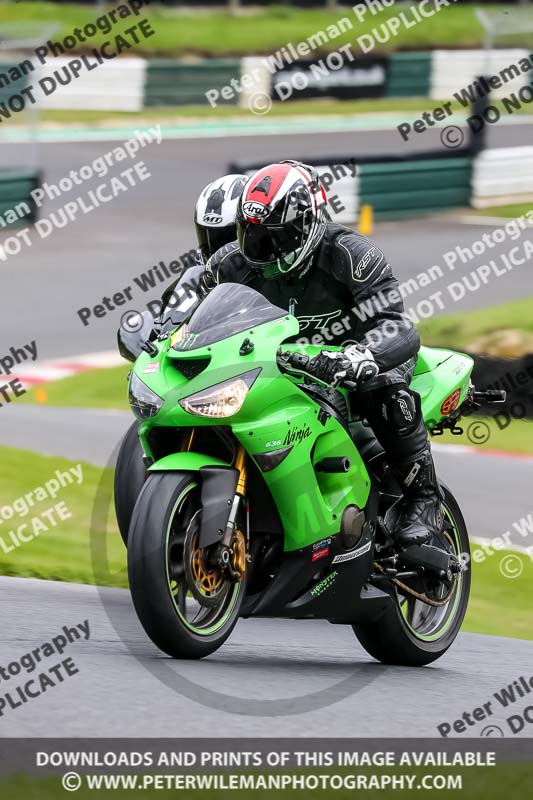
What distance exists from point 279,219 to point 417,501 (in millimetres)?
1352

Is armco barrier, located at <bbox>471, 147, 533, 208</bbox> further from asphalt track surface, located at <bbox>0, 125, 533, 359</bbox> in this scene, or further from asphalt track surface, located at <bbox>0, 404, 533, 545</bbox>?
asphalt track surface, located at <bbox>0, 404, 533, 545</bbox>

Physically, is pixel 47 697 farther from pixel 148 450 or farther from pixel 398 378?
pixel 398 378

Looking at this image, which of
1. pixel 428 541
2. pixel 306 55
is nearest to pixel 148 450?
pixel 428 541

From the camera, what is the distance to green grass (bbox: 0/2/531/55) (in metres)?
35.5

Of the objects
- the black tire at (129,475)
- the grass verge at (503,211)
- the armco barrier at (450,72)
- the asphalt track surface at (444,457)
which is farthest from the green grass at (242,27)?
the black tire at (129,475)

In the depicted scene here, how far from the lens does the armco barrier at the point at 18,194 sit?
19703mm

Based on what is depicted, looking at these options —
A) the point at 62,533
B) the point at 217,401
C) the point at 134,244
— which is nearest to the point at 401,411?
the point at 217,401

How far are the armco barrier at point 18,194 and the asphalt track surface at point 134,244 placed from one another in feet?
0.67

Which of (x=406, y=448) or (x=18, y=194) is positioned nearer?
(x=406, y=448)

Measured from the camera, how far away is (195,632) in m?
4.89

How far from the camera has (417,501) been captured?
591 cm

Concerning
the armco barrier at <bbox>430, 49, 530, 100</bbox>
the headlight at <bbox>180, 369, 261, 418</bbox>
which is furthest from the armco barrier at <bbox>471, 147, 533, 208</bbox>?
the headlight at <bbox>180, 369, 261, 418</bbox>

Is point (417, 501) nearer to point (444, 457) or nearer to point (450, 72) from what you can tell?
point (444, 457)
